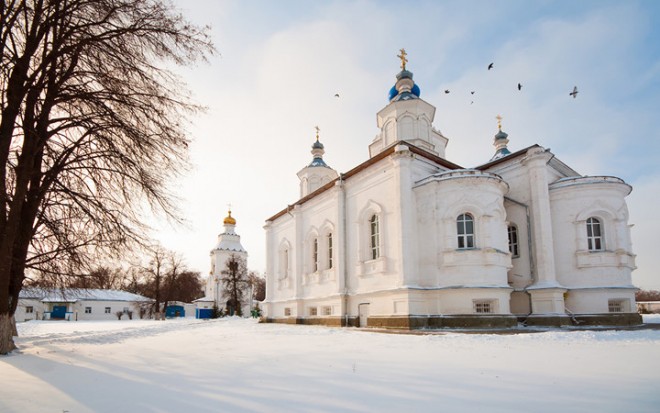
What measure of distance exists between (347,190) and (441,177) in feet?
19.0

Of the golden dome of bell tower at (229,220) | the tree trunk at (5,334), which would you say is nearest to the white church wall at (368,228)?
the tree trunk at (5,334)

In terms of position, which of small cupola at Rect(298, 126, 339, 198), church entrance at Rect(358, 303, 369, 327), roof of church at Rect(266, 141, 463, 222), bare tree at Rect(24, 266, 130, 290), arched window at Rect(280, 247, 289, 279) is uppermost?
A: small cupola at Rect(298, 126, 339, 198)

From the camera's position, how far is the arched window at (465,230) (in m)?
16.3

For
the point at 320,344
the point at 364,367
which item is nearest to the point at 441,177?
the point at 320,344

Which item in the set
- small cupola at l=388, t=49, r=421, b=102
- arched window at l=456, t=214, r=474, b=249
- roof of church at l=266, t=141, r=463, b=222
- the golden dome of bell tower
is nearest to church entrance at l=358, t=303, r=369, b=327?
arched window at l=456, t=214, r=474, b=249

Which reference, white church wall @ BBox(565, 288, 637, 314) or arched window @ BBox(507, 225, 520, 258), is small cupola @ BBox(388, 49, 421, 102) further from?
white church wall @ BBox(565, 288, 637, 314)

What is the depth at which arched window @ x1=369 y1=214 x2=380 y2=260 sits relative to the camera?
1888 centimetres

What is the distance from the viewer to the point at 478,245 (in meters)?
16.0

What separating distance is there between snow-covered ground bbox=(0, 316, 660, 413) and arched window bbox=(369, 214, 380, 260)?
9.35 m

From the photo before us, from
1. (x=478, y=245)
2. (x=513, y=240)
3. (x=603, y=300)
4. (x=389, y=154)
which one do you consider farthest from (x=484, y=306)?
(x=389, y=154)

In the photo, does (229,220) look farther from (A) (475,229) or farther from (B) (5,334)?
(B) (5,334)

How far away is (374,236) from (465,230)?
4.43 meters

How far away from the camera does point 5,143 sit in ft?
29.0

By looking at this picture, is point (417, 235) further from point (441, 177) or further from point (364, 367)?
point (364, 367)
